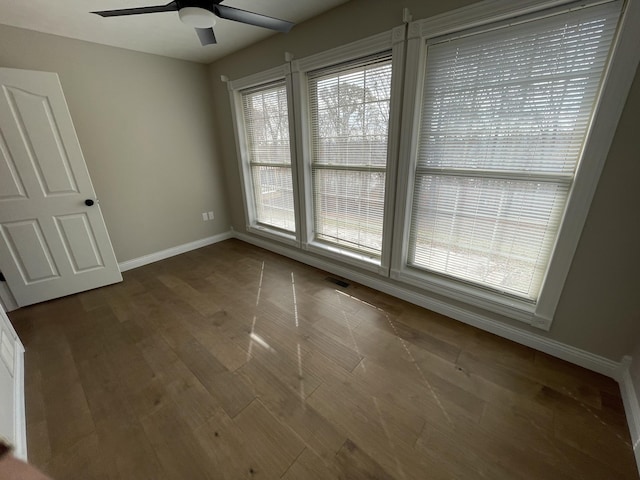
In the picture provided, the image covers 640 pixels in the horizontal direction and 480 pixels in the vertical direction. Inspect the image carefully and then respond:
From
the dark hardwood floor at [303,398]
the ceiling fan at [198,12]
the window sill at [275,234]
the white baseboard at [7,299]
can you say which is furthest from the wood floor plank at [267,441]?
the white baseboard at [7,299]

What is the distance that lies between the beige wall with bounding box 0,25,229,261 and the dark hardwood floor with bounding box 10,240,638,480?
1334 mm

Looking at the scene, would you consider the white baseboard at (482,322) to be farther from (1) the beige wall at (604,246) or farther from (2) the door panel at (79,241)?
(2) the door panel at (79,241)

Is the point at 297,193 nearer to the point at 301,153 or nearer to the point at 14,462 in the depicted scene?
the point at 301,153

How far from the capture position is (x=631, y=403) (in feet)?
4.62

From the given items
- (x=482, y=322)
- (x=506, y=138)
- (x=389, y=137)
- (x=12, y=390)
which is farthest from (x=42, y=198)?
(x=482, y=322)

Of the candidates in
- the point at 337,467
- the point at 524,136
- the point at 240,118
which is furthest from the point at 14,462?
the point at 240,118

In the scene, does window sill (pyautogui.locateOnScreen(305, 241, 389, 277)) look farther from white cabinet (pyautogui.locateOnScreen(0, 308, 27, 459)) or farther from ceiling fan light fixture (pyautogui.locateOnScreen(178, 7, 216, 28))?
white cabinet (pyautogui.locateOnScreen(0, 308, 27, 459))

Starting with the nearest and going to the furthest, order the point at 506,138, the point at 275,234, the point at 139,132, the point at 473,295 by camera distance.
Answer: the point at 506,138, the point at 473,295, the point at 139,132, the point at 275,234

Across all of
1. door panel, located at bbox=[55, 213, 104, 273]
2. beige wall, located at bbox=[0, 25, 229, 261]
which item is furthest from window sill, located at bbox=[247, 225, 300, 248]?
door panel, located at bbox=[55, 213, 104, 273]

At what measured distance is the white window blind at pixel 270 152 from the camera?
2.97m

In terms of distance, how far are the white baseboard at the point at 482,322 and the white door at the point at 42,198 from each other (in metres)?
2.34

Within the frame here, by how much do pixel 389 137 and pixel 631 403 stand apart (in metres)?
2.18

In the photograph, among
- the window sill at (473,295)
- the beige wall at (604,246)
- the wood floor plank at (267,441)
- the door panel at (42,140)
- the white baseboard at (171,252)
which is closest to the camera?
the wood floor plank at (267,441)

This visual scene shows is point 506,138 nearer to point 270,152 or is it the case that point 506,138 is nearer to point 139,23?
point 270,152
